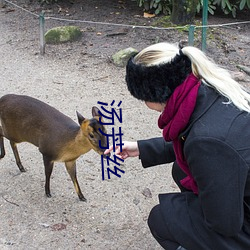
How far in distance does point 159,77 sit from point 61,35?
15.1ft

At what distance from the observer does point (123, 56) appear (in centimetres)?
573

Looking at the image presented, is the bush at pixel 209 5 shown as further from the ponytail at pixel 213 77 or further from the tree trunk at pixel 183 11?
the ponytail at pixel 213 77

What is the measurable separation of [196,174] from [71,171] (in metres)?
1.39

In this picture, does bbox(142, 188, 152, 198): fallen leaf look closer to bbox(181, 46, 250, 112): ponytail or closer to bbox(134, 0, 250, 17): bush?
bbox(181, 46, 250, 112): ponytail

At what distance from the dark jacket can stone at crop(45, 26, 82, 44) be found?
4.62 metres

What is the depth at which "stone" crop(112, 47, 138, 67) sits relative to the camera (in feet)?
18.8

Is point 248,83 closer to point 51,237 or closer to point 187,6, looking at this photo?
point 187,6

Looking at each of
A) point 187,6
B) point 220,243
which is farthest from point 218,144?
point 187,6

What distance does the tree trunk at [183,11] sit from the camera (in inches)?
261

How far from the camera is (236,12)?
782 cm

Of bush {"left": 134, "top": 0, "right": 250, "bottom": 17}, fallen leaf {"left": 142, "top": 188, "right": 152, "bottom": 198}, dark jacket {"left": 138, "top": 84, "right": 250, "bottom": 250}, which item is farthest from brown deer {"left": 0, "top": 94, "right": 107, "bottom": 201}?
bush {"left": 134, "top": 0, "right": 250, "bottom": 17}

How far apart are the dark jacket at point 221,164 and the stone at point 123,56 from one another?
3.74 meters

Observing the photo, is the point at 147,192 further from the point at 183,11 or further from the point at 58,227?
the point at 183,11

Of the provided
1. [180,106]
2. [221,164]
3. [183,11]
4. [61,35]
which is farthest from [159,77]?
[183,11]
